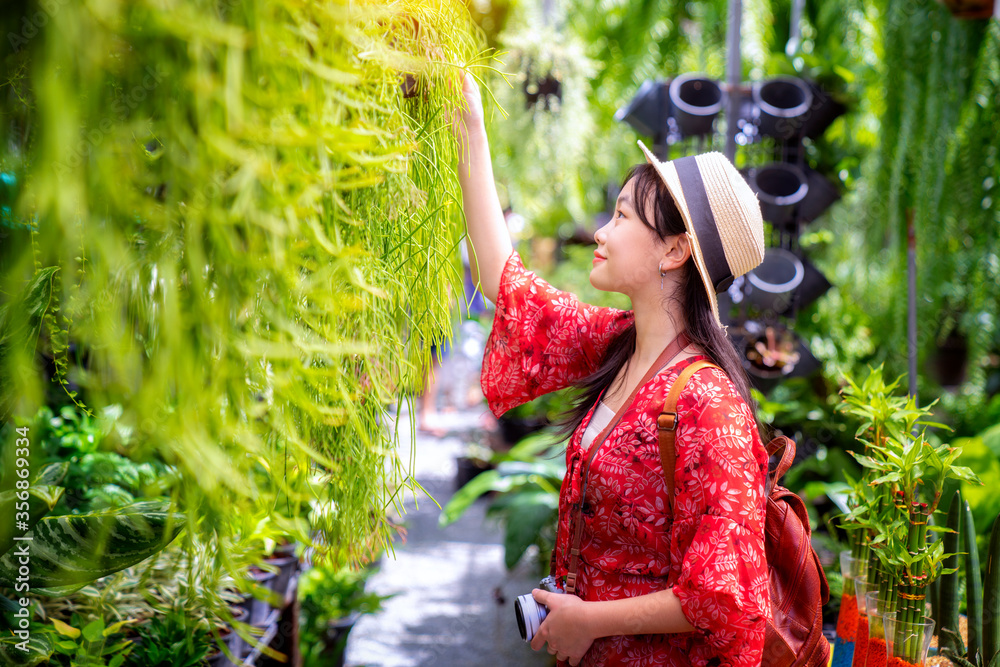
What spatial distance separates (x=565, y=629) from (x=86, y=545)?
0.52 meters

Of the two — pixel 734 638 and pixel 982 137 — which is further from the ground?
pixel 982 137

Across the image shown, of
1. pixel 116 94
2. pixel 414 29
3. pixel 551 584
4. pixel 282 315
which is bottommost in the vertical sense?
pixel 551 584

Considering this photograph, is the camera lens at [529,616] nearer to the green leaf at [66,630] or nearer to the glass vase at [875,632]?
the glass vase at [875,632]

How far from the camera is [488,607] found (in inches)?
93.0

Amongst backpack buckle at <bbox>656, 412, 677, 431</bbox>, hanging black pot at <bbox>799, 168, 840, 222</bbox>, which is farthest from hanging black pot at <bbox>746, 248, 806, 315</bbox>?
backpack buckle at <bbox>656, 412, 677, 431</bbox>

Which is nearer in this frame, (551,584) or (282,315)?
(282,315)

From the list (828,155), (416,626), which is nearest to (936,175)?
(828,155)

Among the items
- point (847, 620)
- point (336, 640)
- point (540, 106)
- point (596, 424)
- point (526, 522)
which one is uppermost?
point (540, 106)

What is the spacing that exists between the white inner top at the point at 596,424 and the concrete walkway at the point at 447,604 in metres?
0.93

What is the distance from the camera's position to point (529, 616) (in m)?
0.77

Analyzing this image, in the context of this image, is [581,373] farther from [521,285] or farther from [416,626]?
[416,626]

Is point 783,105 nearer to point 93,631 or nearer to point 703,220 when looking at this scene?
point 703,220

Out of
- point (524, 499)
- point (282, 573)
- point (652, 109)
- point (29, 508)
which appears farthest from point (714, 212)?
point (524, 499)

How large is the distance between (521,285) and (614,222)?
0.52 feet
